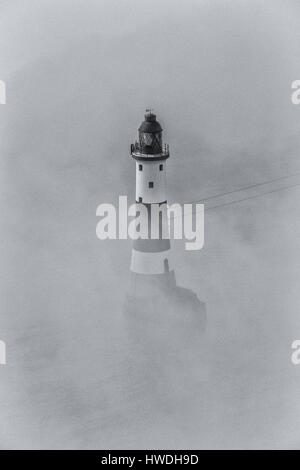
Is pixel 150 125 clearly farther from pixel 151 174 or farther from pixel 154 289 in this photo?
pixel 154 289

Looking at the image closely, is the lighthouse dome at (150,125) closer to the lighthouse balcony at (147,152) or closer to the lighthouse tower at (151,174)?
the lighthouse tower at (151,174)

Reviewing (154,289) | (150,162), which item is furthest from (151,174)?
(154,289)

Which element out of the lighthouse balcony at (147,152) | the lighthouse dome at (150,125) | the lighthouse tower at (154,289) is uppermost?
the lighthouse dome at (150,125)

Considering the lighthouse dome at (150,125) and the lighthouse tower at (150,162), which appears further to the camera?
the lighthouse dome at (150,125)

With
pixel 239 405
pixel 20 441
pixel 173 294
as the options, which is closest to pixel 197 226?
pixel 173 294

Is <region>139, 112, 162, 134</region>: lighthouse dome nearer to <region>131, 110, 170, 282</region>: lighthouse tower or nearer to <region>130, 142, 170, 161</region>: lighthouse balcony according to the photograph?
<region>131, 110, 170, 282</region>: lighthouse tower

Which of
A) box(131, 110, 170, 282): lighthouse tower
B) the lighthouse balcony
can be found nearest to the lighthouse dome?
box(131, 110, 170, 282): lighthouse tower

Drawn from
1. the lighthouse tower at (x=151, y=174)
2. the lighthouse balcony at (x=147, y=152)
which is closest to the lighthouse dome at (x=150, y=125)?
the lighthouse tower at (x=151, y=174)
